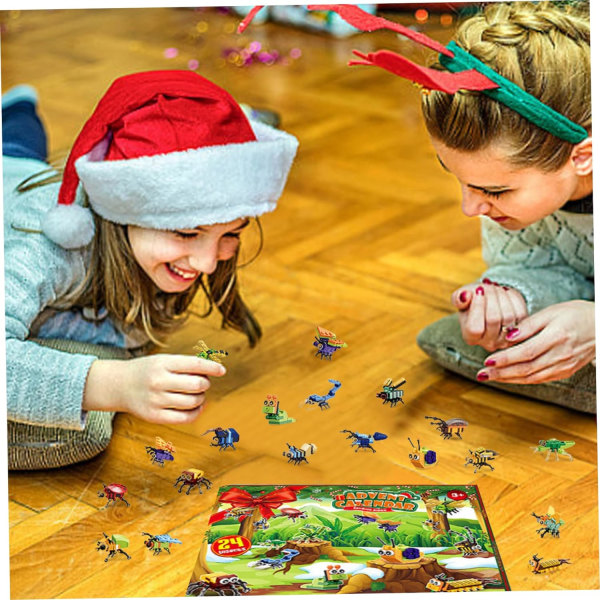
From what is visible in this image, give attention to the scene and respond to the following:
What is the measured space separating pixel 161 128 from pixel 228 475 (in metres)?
0.28

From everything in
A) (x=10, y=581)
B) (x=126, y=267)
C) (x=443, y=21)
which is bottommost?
(x=10, y=581)

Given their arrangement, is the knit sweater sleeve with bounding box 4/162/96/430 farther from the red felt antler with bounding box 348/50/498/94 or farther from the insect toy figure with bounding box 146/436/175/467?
the red felt antler with bounding box 348/50/498/94

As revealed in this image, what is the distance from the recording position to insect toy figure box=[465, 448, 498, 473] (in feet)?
2.89

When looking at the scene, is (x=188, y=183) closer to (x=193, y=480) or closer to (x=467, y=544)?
(x=193, y=480)

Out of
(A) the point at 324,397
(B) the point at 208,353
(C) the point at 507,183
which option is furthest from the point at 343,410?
(C) the point at 507,183

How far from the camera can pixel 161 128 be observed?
873mm

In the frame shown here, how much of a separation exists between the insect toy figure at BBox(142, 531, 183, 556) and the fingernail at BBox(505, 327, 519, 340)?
35 centimetres

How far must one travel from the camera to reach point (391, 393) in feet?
2.91

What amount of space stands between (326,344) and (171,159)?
0.20 meters

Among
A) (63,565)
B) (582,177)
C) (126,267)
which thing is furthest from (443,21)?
(63,565)

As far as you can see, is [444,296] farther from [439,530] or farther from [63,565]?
[63,565]

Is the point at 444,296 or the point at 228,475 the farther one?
the point at 444,296

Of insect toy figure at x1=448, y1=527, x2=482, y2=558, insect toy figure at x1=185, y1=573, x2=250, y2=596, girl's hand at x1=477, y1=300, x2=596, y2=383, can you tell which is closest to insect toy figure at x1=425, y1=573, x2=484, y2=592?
insect toy figure at x1=448, y1=527, x2=482, y2=558

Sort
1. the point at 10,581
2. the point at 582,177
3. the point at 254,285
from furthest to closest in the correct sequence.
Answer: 1. the point at 254,285
2. the point at 582,177
3. the point at 10,581
